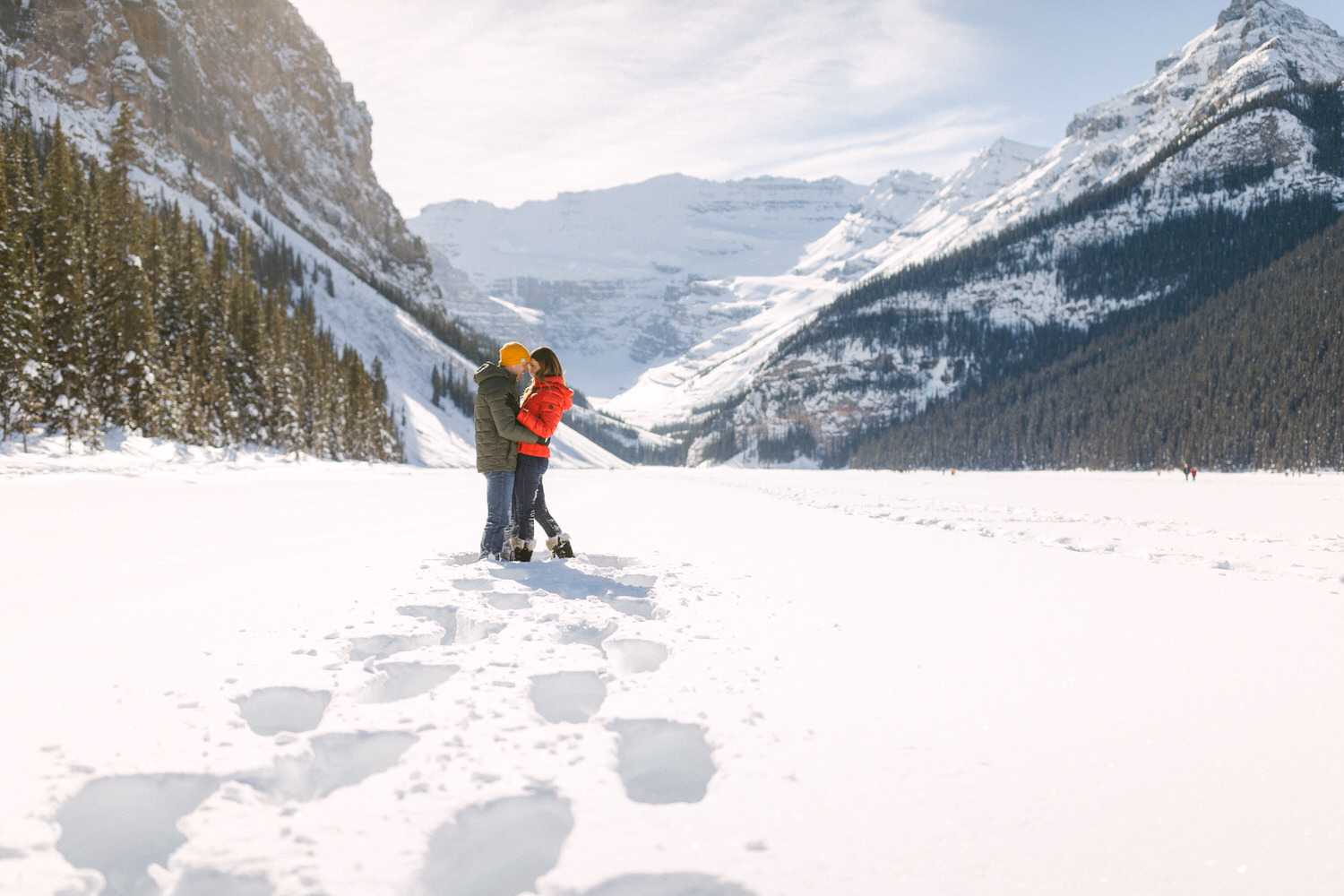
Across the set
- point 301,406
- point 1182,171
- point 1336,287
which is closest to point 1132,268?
point 1182,171

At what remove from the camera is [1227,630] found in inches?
187

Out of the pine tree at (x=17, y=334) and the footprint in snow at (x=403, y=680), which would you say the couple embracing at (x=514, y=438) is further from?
the pine tree at (x=17, y=334)

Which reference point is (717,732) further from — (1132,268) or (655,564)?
(1132,268)

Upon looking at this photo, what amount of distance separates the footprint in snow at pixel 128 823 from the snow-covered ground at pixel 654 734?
0.01 m

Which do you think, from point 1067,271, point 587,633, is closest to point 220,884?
point 587,633

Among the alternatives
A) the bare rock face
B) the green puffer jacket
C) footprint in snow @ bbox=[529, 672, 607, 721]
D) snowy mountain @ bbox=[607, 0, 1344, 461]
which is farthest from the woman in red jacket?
snowy mountain @ bbox=[607, 0, 1344, 461]

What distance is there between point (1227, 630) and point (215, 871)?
6077mm

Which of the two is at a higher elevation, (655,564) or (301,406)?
(301,406)

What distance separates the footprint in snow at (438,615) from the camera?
472 centimetres

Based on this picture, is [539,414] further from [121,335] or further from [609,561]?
[121,335]

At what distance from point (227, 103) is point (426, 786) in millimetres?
192567

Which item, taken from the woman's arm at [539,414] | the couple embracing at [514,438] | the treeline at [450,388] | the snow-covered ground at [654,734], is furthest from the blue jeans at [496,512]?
the treeline at [450,388]

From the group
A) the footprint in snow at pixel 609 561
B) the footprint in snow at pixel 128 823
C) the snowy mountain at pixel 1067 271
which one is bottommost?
the footprint in snow at pixel 128 823

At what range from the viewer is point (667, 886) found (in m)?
2.09
